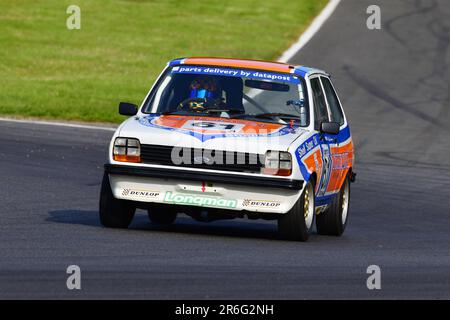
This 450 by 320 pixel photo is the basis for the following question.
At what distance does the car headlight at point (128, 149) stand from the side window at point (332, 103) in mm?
2783

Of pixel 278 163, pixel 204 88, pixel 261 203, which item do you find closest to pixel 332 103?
pixel 204 88

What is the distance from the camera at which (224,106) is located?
12.5 metres

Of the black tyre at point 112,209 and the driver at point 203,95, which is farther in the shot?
the driver at point 203,95

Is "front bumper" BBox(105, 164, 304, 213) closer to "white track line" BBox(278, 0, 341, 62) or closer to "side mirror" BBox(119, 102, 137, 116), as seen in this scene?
"side mirror" BBox(119, 102, 137, 116)

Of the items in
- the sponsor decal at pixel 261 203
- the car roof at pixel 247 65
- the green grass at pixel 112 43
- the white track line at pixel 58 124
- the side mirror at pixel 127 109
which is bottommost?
the white track line at pixel 58 124

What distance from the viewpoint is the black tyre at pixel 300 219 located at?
11.5 m

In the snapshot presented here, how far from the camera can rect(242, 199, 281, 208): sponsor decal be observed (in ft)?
37.4

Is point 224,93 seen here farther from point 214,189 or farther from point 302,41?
point 302,41

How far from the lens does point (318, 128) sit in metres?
12.5

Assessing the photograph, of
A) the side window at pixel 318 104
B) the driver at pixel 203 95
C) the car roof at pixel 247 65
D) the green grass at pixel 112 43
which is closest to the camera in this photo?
the driver at pixel 203 95

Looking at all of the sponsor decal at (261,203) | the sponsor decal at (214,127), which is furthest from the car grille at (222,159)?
the sponsor decal at (261,203)

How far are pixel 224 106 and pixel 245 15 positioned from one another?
27818 millimetres

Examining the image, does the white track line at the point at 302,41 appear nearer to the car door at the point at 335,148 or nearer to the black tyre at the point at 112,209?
the car door at the point at 335,148
